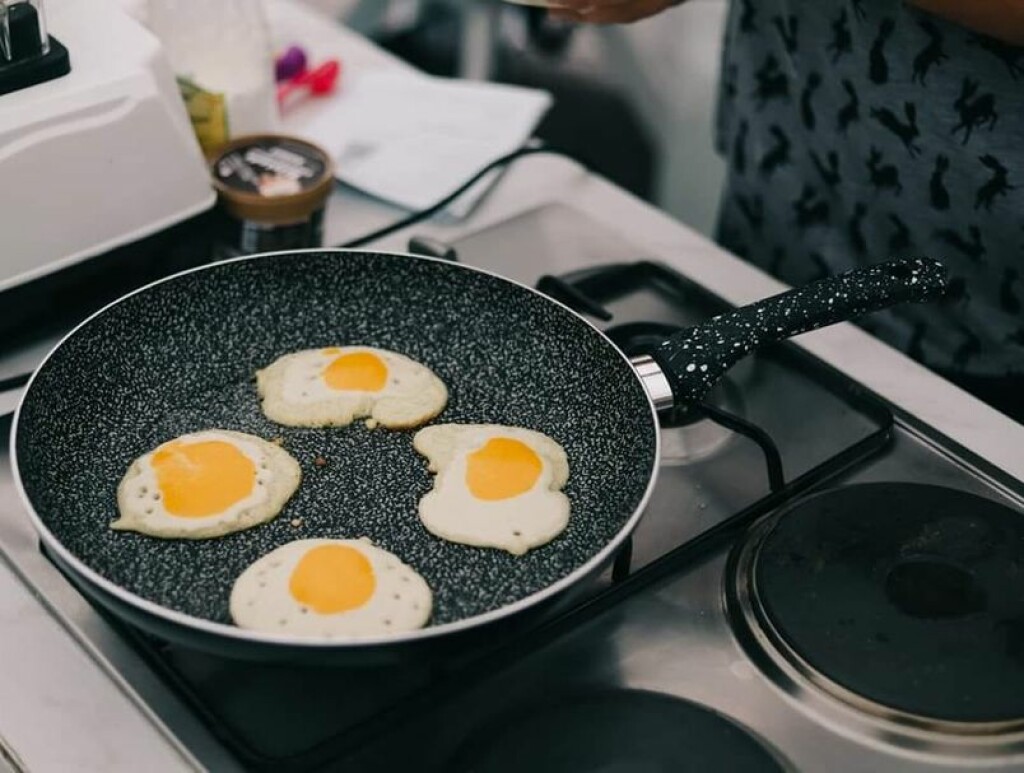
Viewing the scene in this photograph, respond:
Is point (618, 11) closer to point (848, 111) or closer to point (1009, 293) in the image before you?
point (848, 111)

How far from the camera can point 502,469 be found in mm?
945

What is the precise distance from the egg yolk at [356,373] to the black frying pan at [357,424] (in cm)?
4

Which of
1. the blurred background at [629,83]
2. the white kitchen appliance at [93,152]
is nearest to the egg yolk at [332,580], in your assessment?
the white kitchen appliance at [93,152]

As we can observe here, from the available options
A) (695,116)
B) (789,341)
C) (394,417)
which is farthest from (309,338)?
(695,116)

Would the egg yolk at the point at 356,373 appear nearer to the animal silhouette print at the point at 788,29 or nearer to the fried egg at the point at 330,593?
the fried egg at the point at 330,593

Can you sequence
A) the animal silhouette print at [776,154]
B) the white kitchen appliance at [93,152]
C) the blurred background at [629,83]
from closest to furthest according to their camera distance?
the white kitchen appliance at [93,152], the animal silhouette print at [776,154], the blurred background at [629,83]

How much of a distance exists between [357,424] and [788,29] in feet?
1.99

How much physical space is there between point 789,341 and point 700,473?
188 millimetres

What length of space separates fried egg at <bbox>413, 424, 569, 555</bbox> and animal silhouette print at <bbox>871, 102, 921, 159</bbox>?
47 cm

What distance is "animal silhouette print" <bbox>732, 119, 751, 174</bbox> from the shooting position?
1.36 meters

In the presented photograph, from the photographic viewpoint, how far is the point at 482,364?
42.6 inches

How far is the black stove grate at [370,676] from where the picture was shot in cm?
76

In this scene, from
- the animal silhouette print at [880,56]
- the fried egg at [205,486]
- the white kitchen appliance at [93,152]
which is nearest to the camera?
the fried egg at [205,486]

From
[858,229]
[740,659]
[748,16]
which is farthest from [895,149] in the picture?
[740,659]
